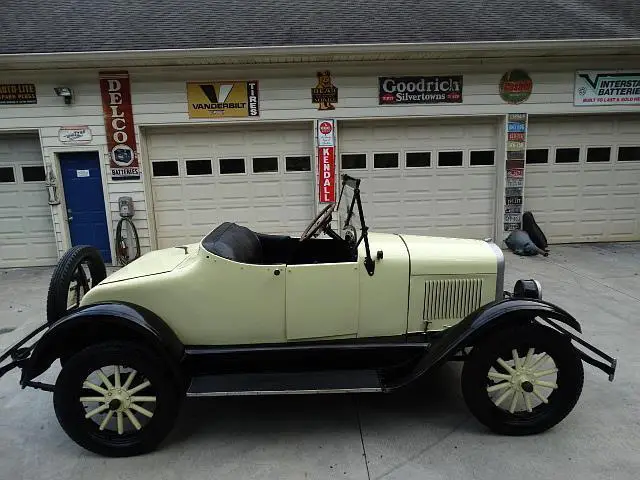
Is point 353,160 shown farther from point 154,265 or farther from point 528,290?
point 154,265

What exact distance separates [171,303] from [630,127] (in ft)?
28.6

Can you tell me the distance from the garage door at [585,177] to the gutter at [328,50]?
4.30 feet

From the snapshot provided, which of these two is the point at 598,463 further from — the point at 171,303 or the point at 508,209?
the point at 508,209

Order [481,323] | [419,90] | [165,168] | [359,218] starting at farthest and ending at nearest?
[165,168], [419,90], [359,218], [481,323]

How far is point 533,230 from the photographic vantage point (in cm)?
785

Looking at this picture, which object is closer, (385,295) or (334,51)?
(385,295)

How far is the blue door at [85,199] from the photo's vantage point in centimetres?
755

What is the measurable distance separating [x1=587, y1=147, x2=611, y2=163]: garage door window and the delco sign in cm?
271

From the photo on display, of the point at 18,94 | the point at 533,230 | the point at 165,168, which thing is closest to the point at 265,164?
the point at 165,168

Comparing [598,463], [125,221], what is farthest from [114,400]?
[125,221]

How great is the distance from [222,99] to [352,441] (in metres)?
6.12

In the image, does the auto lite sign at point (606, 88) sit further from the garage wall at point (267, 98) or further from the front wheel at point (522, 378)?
the front wheel at point (522, 378)

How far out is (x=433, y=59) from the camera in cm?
740

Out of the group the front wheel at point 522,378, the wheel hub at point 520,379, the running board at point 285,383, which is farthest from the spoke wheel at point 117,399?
the wheel hub at point 520,379
